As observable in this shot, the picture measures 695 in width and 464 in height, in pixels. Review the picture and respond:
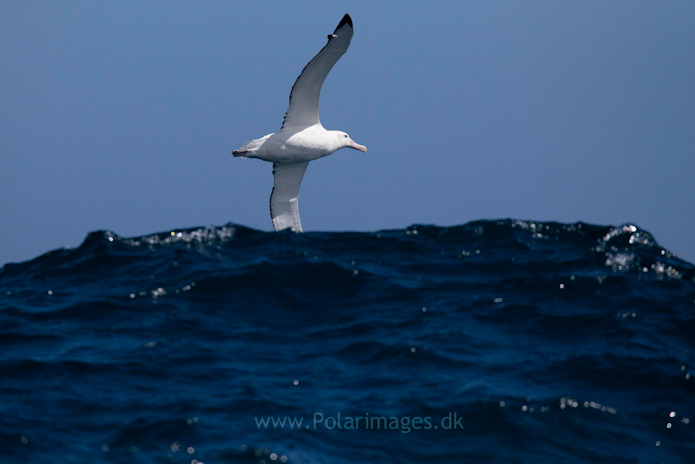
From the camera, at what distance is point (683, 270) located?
49.4ft

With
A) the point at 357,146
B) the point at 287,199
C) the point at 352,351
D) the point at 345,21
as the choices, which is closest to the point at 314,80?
the point at 345,21

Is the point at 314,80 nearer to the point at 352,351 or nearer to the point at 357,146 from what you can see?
the point at 357,146

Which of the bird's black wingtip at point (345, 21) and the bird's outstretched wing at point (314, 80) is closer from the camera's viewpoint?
the bird's black wingtip at point (345, 21)

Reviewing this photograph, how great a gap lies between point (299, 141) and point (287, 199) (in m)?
2.34

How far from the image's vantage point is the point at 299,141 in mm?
17484

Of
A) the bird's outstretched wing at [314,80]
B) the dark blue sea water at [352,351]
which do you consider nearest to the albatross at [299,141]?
the bird's outstretched wing at [314,80]

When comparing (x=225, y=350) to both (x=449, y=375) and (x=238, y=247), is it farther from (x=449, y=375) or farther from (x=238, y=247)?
(x=238, y=247)

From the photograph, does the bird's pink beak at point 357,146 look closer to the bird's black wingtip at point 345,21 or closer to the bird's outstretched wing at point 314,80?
the bird's outstretched wing at point 314,80

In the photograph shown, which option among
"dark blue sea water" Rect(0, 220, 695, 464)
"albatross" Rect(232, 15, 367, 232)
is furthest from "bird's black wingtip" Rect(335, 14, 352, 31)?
"dark blue sea water" Rect(0, 220, 695, 464)

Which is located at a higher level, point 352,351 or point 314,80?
point 314,80

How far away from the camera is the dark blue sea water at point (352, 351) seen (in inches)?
358

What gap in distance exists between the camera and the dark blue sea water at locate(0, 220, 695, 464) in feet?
29.8

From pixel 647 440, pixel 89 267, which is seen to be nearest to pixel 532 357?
pixel 647 440

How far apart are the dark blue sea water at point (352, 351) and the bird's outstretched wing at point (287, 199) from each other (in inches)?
88.0
